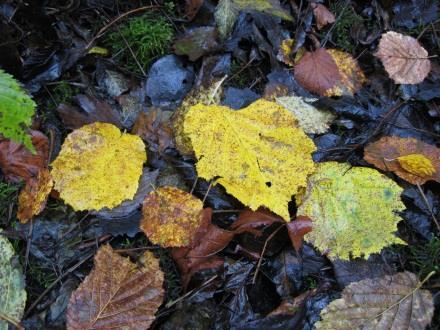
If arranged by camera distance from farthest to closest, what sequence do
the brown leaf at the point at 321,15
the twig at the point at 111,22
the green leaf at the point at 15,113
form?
the brown leaf at the point at 321,15 → the twig at the point at 111,22 → the green leaf at the point at 15,113

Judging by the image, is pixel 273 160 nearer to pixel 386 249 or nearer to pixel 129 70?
pixel 386 249

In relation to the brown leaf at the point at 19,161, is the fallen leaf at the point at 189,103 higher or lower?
higher

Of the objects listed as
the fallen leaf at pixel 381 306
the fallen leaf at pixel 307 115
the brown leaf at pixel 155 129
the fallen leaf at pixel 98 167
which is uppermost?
the fallen leaf at pixel 307 115

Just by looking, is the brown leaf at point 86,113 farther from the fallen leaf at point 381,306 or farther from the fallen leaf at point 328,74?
the fallen leaf at point 381,306

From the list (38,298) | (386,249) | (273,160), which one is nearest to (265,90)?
(273,160)

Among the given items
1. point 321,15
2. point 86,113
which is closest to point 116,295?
point 86,113

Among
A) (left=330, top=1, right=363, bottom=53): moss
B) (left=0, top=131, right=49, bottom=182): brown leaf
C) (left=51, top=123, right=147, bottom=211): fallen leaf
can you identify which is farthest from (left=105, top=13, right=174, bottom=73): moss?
(left=330, top=1, right=363, bottom=53): moss

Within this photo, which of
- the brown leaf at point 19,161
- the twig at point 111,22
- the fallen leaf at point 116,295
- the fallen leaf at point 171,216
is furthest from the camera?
the twig at point 111,22

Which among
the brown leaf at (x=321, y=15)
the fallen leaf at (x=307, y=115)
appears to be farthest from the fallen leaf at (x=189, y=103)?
the brown leaf at (x=321, y=15)
